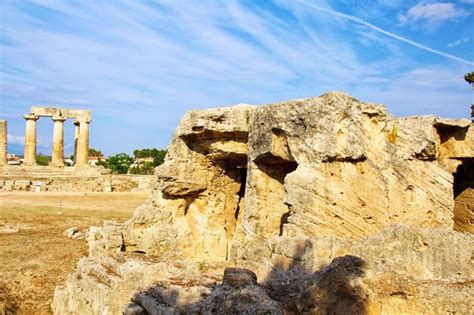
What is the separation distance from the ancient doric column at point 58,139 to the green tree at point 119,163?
23512mm

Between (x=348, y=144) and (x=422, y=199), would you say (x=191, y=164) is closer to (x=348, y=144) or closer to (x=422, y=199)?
(x=348, y=144)

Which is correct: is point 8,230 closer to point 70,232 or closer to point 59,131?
point 70,232

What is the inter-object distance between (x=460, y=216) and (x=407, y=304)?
8.41 metres

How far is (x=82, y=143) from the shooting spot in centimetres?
4275

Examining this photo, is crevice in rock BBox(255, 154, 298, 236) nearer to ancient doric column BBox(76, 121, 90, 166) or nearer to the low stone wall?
the low stone wall

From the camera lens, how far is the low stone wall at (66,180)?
35.4 m

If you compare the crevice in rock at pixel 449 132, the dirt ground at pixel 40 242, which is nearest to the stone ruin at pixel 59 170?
the dirt ground at pixel 40 242

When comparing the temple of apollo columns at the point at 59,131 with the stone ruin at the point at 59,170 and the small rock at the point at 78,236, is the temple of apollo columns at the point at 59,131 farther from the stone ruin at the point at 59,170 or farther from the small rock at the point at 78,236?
the small rock at the point at 78,236

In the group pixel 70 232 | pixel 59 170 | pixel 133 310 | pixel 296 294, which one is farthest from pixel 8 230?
pixel 59 170

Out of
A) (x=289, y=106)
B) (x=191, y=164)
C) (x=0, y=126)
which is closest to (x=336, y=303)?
(x=289, y=106)

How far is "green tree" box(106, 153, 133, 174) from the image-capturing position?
67.7m

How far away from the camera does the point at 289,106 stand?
35.7 feet

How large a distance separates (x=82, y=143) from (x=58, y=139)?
Result: 6.58 feet

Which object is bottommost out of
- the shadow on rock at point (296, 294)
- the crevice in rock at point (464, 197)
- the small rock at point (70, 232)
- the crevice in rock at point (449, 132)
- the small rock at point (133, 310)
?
the small rock at point (70, 232)
